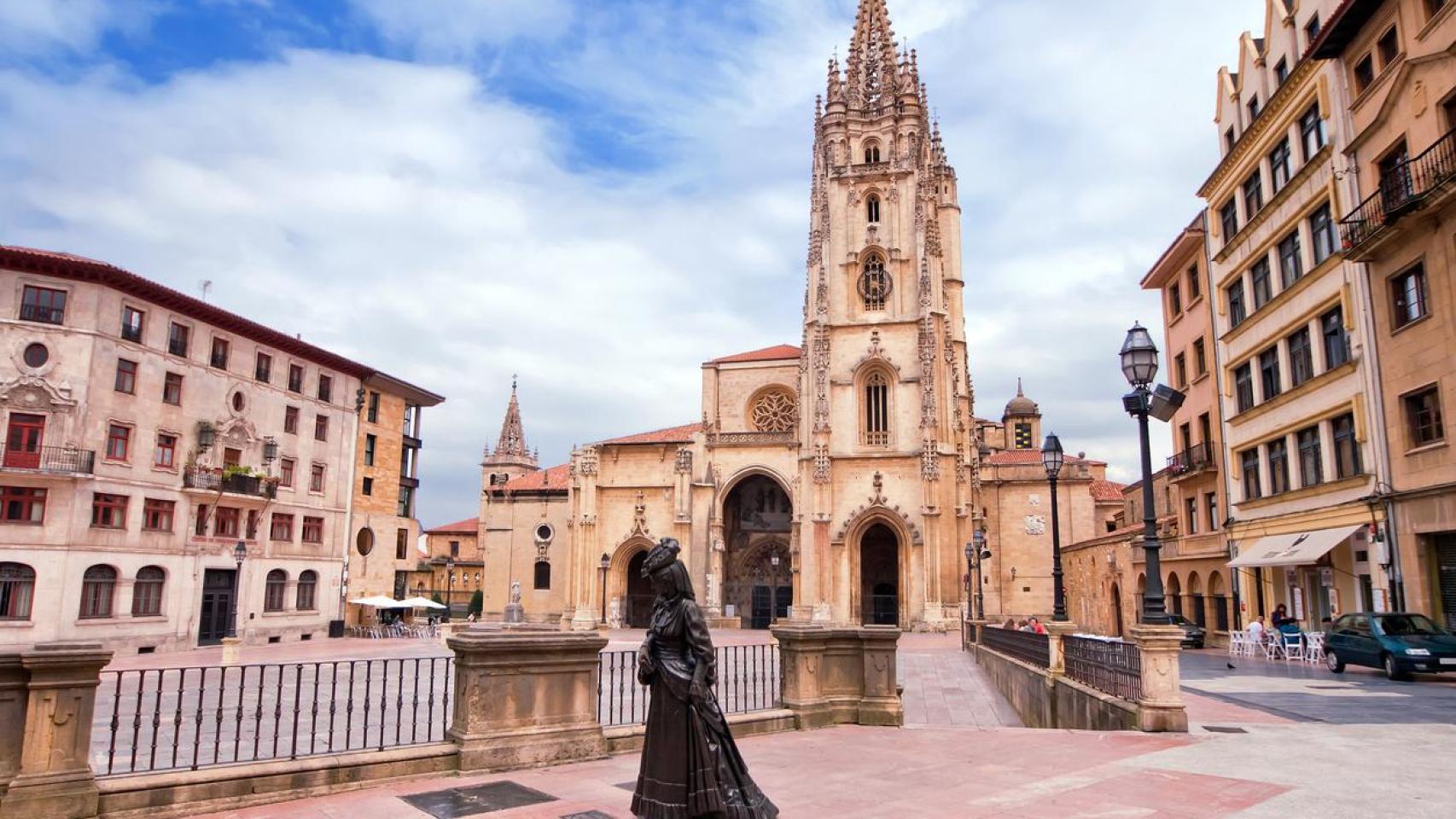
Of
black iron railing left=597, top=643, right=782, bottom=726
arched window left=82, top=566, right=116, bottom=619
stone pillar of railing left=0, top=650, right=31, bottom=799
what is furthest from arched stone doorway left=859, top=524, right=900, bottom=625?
stone pillar of railing left=0, top=650, right=31, bottom=799

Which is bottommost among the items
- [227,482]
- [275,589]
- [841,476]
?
[275,589]

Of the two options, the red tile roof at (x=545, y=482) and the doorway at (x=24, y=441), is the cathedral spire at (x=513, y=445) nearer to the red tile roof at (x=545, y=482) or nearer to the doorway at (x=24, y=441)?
the red tile roof at (x=545, y=482)

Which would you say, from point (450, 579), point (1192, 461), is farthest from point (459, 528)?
point (1192, 461)

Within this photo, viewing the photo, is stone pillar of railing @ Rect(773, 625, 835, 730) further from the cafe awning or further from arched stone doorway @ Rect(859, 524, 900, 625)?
arched stone doorway @ Rect(859, 524, 900, 625)

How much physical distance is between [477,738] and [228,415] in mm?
32765

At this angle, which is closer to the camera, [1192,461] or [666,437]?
[1192,461]

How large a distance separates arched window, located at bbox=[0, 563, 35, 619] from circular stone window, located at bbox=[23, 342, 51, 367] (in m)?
6.38

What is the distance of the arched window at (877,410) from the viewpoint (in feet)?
157

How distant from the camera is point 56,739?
609cm

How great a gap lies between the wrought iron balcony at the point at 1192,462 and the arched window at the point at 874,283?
20.1 m

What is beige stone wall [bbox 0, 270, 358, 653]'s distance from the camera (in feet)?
94.5

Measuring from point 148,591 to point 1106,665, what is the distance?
32.1m

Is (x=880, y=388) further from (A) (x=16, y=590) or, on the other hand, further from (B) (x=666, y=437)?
(A) (x=16, y=590)

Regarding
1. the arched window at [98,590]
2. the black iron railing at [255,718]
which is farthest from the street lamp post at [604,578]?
the black iron railing at [255,718]
